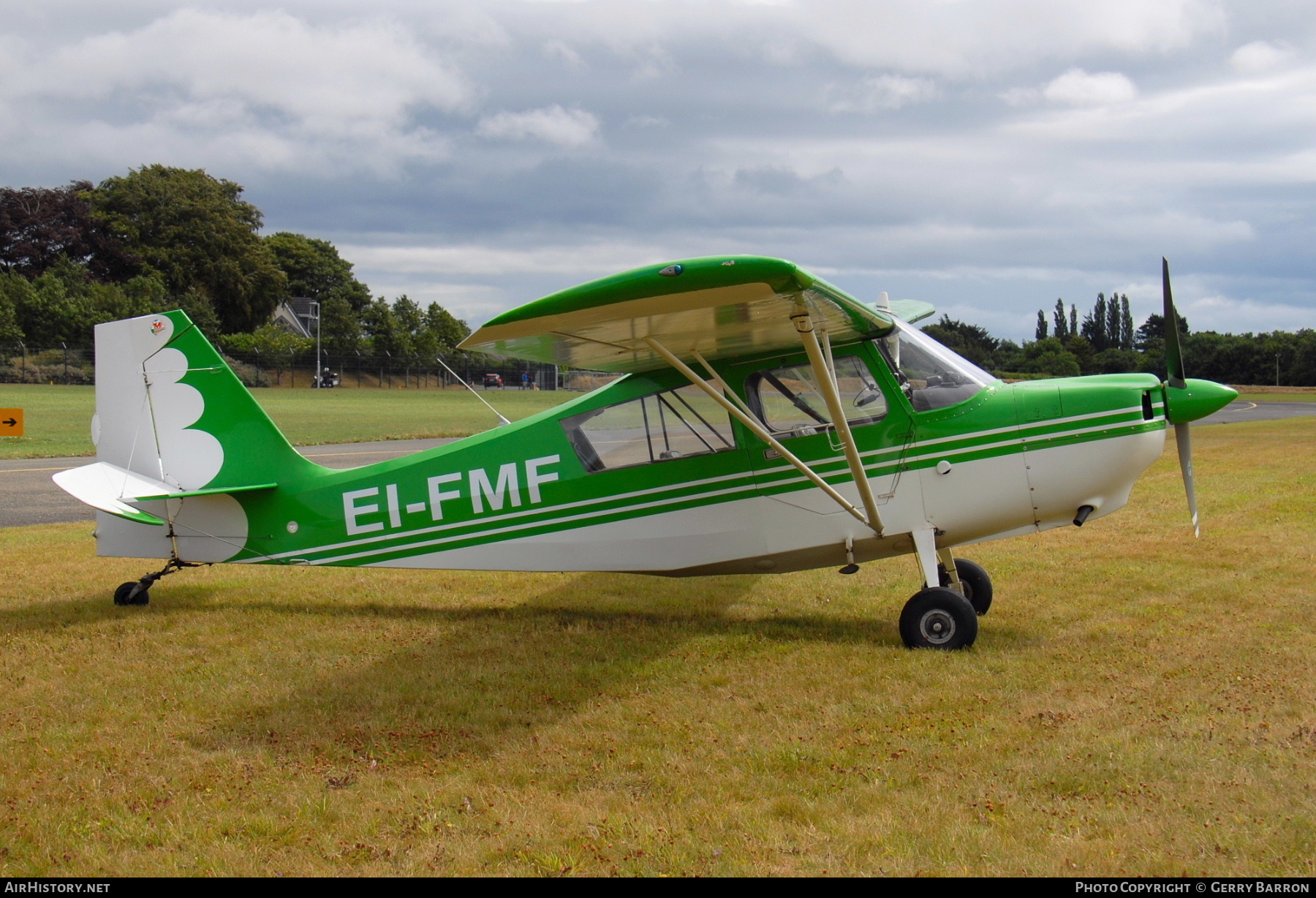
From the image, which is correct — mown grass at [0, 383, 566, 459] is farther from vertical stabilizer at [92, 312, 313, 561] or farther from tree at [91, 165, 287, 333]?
tree at [91, 165, 287, 333]

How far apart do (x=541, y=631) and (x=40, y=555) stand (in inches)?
242

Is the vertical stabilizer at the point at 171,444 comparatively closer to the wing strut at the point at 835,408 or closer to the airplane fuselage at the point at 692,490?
the airplane fuselage at the point at 692,490

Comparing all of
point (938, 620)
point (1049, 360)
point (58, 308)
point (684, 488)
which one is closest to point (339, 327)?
point (58, 308)

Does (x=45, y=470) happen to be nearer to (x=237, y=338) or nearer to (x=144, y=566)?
(x=144, y=566)

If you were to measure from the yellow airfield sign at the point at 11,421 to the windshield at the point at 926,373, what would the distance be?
16.1 metres

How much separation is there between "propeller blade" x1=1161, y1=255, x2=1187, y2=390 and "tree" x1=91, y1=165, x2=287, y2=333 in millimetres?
72350

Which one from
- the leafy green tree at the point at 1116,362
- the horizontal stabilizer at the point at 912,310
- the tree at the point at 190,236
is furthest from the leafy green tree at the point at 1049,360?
the tree at the point at 190,236

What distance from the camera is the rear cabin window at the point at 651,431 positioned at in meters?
6.91

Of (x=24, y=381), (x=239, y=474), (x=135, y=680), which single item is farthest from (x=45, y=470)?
(x=24, y=381)

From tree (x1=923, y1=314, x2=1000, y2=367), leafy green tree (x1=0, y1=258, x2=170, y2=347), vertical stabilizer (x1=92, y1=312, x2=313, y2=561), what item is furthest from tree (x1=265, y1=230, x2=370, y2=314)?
vertical stabilizer (x1=92, y1=312, x2=313, y2=561)

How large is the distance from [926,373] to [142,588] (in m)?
6.40

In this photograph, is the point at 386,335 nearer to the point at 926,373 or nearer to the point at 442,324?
the point at 442,324

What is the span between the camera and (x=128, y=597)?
7.56 m

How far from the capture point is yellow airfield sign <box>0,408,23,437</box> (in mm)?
16484
